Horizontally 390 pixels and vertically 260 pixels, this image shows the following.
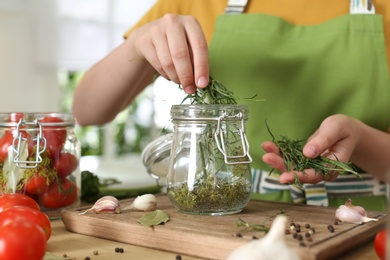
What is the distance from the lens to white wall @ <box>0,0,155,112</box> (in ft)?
7.85

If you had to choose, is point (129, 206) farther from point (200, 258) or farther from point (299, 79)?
point (299, 79)

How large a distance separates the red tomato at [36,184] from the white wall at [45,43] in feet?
4.73

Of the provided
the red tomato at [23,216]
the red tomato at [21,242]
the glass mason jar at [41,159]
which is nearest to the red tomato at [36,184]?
the glass mason jar at [41,159]

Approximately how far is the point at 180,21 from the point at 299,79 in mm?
374

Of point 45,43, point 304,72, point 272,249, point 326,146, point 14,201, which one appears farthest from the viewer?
point 45,43

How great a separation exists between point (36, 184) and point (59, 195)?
5 cm

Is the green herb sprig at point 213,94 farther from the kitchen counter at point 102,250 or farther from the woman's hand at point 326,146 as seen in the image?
the kitchen counter at point 102,250

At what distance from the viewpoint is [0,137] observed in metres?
1.04

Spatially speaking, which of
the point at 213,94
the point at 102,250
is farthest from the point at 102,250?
the point at 213,94

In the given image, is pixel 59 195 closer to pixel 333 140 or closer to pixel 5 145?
pixel 5 145

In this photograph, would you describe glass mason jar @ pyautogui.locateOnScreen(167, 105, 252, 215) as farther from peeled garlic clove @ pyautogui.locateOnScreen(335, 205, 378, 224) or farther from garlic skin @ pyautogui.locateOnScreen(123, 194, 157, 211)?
peeled garlic clove @ pyautogui.locateOnScreen(335, 205, 378, 224)

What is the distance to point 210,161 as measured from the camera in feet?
3.06

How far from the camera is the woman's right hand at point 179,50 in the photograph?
3.27ft

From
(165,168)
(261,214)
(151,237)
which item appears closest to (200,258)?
(151,237)
